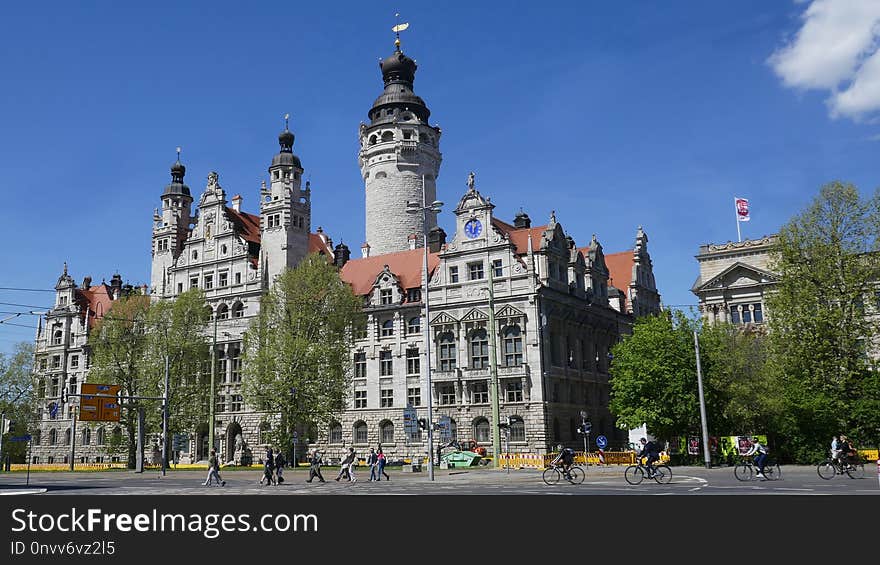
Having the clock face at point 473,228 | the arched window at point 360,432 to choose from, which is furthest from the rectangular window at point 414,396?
the clock face at point 473,228

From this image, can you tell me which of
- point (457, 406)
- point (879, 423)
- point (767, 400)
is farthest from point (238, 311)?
A: point (879, 423)

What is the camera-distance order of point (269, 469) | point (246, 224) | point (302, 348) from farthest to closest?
point (246, 224) < point (302, 348) < point (269, 469)

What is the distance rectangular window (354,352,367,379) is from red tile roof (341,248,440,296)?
5.85 metres

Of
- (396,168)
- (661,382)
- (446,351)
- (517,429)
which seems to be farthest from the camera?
(396,168)

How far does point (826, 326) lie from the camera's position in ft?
153

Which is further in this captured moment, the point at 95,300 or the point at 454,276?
the point at 95,300

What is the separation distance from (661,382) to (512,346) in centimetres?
1489

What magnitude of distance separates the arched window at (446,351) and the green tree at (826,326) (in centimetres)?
2658

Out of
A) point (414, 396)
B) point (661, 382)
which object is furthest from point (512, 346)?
point (661, 382)

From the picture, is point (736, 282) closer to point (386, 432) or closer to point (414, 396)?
point (414, 396)

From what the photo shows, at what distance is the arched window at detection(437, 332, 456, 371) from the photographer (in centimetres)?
6694

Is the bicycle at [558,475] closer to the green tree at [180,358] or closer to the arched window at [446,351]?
the arched window at [446,351]

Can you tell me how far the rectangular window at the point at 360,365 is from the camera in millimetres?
72250
